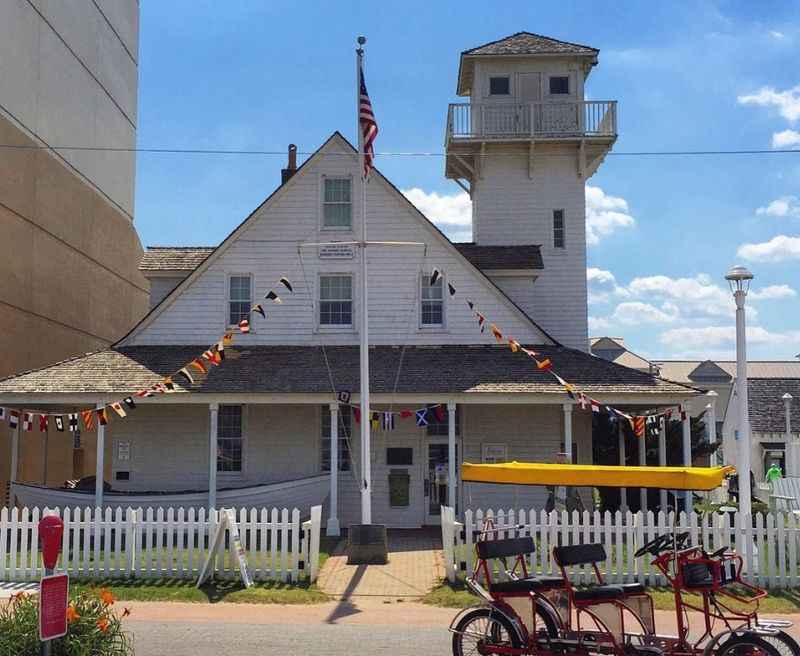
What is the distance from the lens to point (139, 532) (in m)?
13.8

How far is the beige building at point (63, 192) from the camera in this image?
2422cm

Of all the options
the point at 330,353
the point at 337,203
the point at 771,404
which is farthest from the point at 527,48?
the point at 771,404

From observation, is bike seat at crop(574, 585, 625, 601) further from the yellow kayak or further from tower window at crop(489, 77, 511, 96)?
tower window at crop(489, 77, 511, 96)

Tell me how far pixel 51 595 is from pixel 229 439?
49.7ft

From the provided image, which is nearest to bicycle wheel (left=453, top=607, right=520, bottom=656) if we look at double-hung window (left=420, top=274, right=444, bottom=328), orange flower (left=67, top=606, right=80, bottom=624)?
orange flower (left=67, top=606, right=80, bottom=624)

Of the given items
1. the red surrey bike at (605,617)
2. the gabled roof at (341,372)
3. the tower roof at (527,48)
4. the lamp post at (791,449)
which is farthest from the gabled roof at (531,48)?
the red surrey bike at (605,617)

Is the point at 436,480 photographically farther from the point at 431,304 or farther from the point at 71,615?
the point at 71,615

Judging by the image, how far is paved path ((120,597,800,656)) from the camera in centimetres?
969

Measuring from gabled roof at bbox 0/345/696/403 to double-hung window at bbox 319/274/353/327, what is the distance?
30.8 inches

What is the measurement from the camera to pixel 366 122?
637 inches

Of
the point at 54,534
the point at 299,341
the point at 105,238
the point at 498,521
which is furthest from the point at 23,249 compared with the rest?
the point at 54,534

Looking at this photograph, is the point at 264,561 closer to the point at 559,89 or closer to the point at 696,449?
the point at 559,89

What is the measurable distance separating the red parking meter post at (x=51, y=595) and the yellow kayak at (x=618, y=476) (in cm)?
477

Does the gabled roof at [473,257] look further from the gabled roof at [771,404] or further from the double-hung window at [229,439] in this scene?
the gabled roof at [771,404]
